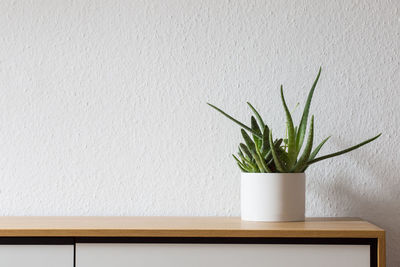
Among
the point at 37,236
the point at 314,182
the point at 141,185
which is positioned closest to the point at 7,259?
the point at 37,236

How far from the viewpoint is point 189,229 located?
94cm

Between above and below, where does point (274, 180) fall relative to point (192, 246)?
above

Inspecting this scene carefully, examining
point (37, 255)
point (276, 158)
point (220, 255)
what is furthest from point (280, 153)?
point (37, 255)

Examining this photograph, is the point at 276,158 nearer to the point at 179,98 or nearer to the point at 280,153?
the point at 280,153

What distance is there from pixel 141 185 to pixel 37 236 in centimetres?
33

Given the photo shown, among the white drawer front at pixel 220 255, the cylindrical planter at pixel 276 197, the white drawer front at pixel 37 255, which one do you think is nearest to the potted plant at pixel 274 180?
the cylindrical planter at pixel 276 197

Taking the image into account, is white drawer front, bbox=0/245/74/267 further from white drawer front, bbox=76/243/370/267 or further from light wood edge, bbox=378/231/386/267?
light wood edge, bbox=378/231/386/267

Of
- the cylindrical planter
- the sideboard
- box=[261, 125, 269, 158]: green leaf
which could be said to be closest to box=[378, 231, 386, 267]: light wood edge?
the sideboard

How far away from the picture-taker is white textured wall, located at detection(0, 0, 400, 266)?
3.98 ft

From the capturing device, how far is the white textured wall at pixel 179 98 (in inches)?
47.8

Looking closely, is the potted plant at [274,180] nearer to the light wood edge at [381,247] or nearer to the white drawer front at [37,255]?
the light wood edge at [381,247]

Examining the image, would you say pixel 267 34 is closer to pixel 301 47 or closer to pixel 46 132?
pixel 301 47

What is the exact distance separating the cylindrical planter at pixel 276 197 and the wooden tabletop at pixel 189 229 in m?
0.03

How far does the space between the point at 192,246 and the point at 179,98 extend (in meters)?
0.42
